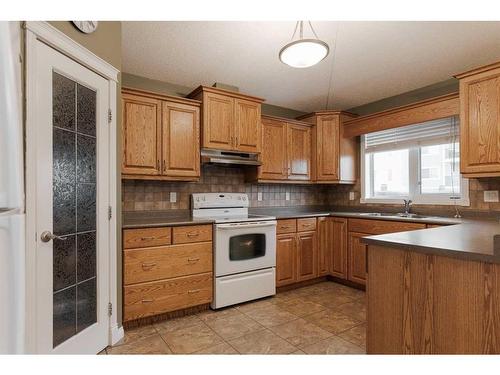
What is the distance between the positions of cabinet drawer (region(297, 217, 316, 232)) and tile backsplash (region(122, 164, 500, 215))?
0.63m

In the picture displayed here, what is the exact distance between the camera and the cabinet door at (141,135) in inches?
102

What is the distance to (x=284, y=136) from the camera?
3.69 meters

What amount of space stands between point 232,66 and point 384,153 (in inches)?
94.5

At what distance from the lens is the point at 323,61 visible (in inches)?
106

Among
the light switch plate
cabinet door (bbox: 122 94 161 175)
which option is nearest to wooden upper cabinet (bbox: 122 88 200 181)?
cabinet door (bbox: 122 94 161 175)

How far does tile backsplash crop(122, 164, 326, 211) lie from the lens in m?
2.90

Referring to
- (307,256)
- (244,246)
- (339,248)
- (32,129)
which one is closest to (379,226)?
(339,248)

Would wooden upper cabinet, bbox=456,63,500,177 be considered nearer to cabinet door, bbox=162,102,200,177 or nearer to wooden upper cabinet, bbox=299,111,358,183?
wooden upper cabinet, bbox=299,111,358,183

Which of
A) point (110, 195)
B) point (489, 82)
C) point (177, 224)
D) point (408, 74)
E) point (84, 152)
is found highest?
point (408, 74)

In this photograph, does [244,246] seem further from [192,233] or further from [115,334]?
[115,334]

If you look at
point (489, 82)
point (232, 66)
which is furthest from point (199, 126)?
point (489, 82)

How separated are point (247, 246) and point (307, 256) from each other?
3.04 ft

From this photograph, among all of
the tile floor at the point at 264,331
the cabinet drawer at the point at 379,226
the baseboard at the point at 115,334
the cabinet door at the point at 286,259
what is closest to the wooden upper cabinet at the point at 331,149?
the cabinet drawer at the point at 379,226
